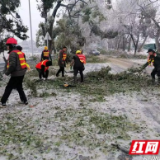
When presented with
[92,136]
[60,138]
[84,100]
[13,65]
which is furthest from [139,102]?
[13,65]

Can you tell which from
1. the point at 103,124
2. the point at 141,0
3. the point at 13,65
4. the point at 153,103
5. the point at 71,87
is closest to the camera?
the point at 103,124

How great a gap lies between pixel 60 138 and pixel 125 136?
1182 mm

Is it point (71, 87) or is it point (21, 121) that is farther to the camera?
point (71, 87)

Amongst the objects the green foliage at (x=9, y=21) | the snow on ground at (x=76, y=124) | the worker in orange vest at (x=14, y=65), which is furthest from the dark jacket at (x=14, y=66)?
the green foliage at (x=9, y=21)

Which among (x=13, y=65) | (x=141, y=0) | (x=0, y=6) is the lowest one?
(x=13, y=65)

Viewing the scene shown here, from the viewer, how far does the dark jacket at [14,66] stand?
5.25 metres

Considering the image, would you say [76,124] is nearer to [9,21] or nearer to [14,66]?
[14,66]

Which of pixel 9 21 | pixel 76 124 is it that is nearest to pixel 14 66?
pixel 76 124

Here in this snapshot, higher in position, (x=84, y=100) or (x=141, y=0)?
(x=141, y=0)

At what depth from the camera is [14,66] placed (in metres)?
5.28

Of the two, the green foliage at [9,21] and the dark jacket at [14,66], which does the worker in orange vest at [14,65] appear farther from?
the green foliage at [9,21]

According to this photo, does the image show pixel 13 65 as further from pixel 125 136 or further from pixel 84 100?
pixel 125 136

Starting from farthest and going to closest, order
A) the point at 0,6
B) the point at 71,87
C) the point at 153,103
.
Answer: the point at 0,6, the point at 71,87, the point at 153,103

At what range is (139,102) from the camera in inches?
238
